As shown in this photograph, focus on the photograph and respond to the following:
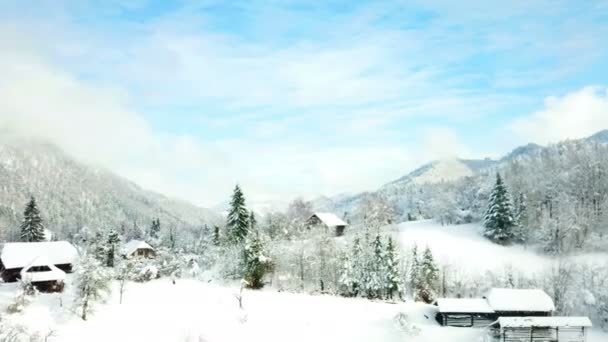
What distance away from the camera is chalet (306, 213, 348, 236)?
9800cm

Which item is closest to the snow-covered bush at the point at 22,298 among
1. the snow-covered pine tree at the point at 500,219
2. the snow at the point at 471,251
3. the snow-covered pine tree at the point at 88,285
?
the snow-covered pine tree at the point at 88,285

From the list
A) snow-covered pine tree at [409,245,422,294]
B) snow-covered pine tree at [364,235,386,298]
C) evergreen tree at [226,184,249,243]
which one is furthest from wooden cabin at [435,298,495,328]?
evergreen tree at [226,184,249,243]

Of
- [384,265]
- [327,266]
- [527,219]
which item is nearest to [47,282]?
[327,266]

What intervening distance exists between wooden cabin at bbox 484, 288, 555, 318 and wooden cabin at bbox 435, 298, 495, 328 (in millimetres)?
1002

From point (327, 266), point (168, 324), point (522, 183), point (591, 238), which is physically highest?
point (522, 183)

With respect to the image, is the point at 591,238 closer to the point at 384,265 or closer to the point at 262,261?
the point at 384,265

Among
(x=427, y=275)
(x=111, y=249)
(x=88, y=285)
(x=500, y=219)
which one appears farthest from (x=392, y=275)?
(x=111, y=249)

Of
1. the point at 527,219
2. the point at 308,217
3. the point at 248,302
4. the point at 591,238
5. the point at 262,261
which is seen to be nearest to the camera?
the point at 248,302

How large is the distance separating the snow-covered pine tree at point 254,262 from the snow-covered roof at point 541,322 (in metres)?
31.4

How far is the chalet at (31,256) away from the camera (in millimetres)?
63906

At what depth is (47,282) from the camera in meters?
60.0

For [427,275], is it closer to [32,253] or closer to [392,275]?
[392,275]

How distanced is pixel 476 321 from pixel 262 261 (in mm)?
27957

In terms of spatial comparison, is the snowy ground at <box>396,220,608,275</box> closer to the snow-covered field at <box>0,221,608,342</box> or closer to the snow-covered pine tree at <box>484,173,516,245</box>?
the snow-covered pine tree at <box>484,173,516,245</box>
